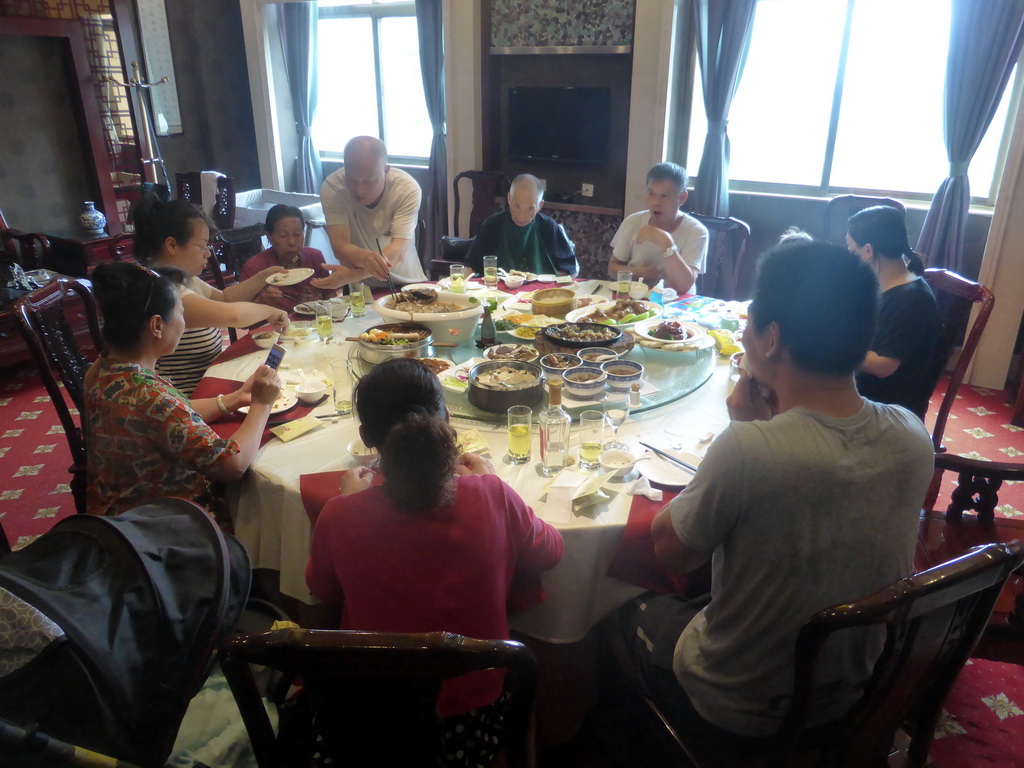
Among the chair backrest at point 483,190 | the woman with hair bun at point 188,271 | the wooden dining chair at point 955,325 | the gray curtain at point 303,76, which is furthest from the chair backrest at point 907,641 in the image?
the gray curtain at point 303,76

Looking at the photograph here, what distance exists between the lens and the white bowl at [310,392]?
1.97m

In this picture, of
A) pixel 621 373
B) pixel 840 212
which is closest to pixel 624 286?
pixel 621 373

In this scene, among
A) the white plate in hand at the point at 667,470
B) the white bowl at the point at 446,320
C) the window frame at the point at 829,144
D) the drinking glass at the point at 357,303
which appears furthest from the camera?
the window frame at the point at 829,144

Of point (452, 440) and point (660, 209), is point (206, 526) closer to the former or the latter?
point (452, 440)

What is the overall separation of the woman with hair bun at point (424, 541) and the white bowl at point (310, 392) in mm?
742

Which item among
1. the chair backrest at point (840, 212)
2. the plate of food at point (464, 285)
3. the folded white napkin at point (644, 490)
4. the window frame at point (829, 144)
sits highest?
the window frame at point (829, 144)

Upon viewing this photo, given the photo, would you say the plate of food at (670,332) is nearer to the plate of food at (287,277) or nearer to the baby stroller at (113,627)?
the plate of food at (287,277)

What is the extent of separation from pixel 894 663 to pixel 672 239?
2.45m

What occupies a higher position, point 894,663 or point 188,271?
point 188,271

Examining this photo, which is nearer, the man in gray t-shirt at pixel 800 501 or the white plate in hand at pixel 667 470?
the man in gray t-shirt at pixel 800 501

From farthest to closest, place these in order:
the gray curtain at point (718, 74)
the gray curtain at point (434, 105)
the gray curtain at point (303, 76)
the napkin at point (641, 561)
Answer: the gray curtain at point (303, 76)
the gray curtain at point (434, 105)
the gray curtain at point (718, 74)
the napkin at point (641, 561)

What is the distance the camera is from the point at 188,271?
7.82ft

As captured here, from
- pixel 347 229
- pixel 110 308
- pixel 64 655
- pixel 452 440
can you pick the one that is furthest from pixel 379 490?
pixel 347 229

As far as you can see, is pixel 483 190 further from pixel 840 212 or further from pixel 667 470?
pixel 667 470
